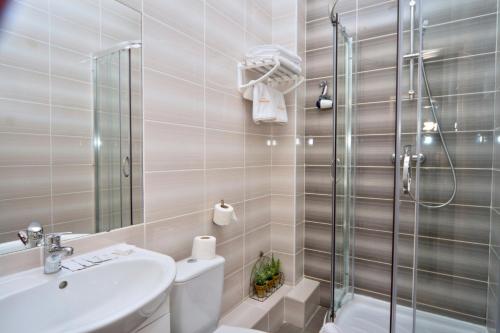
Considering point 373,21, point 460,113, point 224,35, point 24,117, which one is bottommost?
point 24,117

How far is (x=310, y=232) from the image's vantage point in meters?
2.34

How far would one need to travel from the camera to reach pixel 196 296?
4.06 feet

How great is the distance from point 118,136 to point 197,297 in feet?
2.71

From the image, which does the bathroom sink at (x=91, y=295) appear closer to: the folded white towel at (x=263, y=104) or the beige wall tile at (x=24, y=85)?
the beige wall tile at (x=24, y=85)

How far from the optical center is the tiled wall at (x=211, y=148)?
4.28ft

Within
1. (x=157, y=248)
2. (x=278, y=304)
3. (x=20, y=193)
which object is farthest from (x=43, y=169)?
(x=278, y=304)

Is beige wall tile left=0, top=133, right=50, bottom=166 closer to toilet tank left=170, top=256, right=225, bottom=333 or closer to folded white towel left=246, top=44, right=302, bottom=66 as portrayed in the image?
toilet tank left=170, top=256, right=225, bottom=333

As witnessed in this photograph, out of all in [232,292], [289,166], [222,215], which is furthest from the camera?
[289,166]

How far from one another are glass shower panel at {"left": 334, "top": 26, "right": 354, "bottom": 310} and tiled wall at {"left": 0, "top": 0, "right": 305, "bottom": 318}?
386 mm

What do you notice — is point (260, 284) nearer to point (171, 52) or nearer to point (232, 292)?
point (232, 292)

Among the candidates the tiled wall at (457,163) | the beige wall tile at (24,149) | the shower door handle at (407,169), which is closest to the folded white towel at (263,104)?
the tiled wall at (457,163)

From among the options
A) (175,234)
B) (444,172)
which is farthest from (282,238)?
(444,172)

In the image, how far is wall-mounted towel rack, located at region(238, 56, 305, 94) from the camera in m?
1.74

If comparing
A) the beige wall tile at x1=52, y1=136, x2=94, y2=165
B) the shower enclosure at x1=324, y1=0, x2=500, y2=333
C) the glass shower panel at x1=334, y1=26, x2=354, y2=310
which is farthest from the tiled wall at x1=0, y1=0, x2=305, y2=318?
the shower enclosure at x1=324, y1=0, x2=500, y2=333
